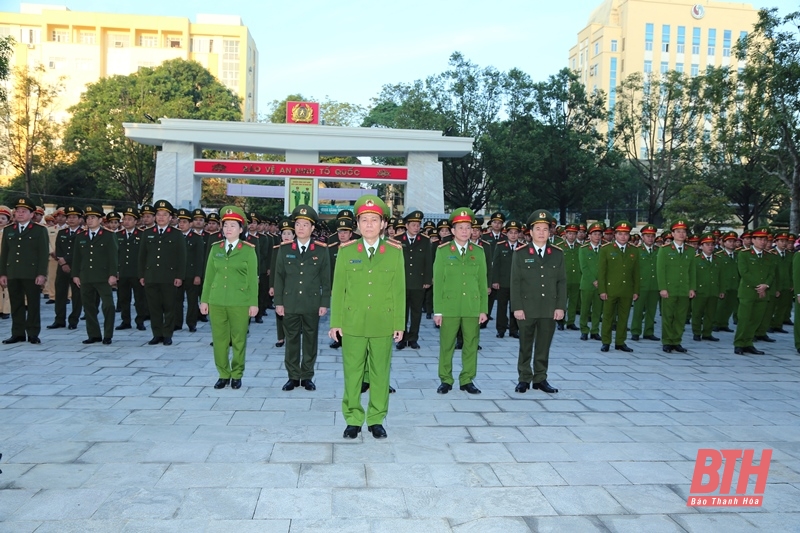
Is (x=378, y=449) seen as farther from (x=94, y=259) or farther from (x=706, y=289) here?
(x=706, y=289)

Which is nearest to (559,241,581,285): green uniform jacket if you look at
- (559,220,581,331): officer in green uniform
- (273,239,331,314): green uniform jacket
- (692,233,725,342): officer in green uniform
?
(559,220,581,331): officer in green uniform

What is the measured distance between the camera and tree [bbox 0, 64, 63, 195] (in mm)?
33556

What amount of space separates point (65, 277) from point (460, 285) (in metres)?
7.62

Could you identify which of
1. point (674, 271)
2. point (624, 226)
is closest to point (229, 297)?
point (624, 226)

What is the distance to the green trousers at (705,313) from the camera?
11336mm

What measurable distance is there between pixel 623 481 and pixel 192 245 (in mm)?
8718

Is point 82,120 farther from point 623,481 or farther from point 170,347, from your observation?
point 623,481

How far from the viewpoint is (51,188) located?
1578 inches

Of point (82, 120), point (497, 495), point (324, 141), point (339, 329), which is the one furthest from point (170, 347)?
point (82, 120)

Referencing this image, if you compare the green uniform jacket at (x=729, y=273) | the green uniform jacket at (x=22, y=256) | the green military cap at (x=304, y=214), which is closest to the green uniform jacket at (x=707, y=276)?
the green uniform jacket at (x=729, y=273)

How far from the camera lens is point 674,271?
993 centimetres

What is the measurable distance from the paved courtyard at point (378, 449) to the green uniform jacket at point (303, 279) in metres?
0.96

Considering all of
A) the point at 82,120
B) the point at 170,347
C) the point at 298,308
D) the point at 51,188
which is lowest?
the point at 170,347

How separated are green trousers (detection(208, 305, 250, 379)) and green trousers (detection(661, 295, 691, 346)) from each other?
659 cm
